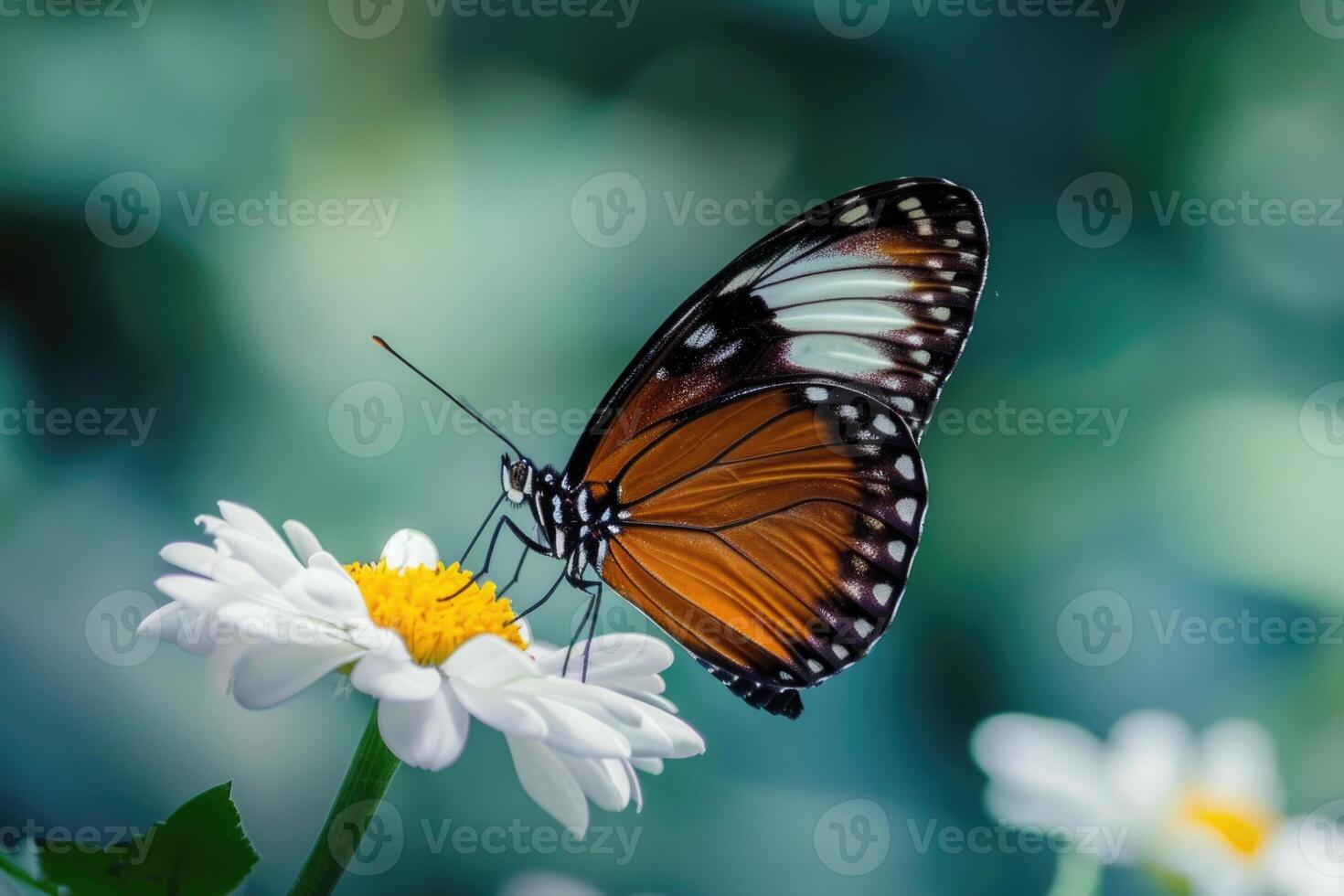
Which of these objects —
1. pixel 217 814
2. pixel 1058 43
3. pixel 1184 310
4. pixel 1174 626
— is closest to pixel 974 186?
pixel 1058 43

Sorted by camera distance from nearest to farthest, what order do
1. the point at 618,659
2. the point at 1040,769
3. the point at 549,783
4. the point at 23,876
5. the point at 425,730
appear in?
the point at 23,876 < the point at 425,730 < the point at 549,783 < the point at 618,659 < the point at 1040,769

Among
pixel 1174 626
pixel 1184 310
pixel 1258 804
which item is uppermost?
pixel 1184 310

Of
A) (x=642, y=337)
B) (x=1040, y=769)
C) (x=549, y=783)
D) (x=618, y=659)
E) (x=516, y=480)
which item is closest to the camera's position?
(x=549, y=783)

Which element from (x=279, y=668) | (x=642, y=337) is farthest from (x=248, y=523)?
(x=642, y=337)

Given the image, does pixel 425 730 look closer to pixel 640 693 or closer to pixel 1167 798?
pixel 640 693

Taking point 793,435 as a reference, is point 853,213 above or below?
above

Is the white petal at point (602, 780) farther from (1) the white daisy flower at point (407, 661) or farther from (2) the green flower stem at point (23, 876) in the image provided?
(2) the green flower stem at point (23, 876)

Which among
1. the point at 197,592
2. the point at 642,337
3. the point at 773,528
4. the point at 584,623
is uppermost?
the point at 642,337

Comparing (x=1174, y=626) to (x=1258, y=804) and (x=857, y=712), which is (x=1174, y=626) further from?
(x=857, y=712)
